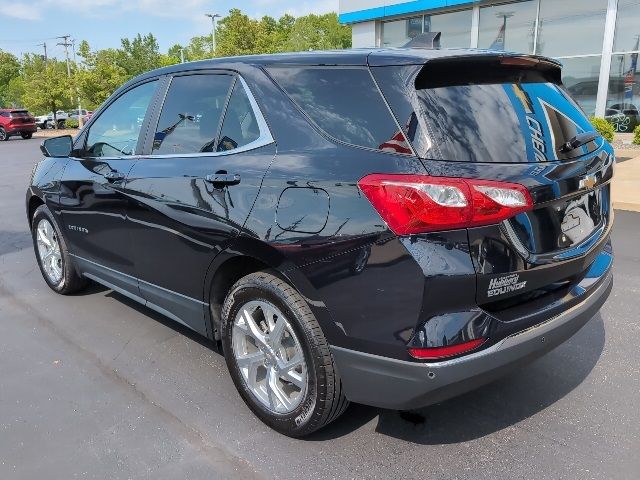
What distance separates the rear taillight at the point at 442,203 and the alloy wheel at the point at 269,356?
2.59 feet

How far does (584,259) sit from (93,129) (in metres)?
3.50

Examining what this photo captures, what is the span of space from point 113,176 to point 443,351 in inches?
100

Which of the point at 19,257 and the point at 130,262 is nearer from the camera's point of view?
the point at 130,262

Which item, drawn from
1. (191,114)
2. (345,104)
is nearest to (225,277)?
(191,114)

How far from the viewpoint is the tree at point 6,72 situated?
7081 centimetres

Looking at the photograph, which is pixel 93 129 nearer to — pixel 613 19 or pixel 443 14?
pixel 613 19

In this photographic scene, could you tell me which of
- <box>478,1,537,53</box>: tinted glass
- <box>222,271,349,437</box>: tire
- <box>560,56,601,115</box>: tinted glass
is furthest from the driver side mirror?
<box>478,1,537,53</box>: tinted glass

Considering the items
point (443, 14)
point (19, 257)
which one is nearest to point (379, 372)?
point (19, 257)

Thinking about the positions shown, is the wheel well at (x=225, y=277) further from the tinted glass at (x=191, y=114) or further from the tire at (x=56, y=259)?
the tire at (x=56, y=259)

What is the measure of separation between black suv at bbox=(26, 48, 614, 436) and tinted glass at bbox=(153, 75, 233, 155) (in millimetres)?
16

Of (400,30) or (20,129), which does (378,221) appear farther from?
(20,129)

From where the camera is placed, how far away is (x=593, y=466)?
2.43 m

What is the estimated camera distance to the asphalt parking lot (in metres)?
2.50

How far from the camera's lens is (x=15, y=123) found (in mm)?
32156
